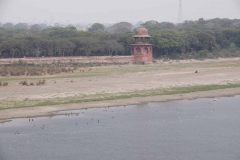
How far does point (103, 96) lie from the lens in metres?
32.5

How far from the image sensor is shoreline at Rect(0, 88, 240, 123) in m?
26.8

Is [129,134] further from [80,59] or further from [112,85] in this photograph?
[80,59]

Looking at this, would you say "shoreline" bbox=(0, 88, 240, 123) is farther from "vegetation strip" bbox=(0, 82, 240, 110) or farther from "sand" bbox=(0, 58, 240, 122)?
"vegetation strip" bbox=(0, 82, 240, 110)

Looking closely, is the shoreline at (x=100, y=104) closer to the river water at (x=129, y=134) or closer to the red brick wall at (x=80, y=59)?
the river water at (x=129, y=134)

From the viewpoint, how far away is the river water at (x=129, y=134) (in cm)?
1905

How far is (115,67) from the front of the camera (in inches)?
2159

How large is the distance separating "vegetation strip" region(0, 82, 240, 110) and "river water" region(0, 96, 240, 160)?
2745mm

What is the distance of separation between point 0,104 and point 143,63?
31771mm

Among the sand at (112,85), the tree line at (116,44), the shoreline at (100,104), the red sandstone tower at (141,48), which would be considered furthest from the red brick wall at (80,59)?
the shoreline at (100,104)

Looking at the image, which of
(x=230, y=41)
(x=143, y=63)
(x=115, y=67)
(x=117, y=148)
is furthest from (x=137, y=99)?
(x=230, y=41)

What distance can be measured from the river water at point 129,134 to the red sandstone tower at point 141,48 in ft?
110

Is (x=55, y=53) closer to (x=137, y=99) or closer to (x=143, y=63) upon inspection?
(x=143, y=63)

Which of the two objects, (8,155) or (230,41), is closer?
(8,155)

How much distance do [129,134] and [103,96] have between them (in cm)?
1032
